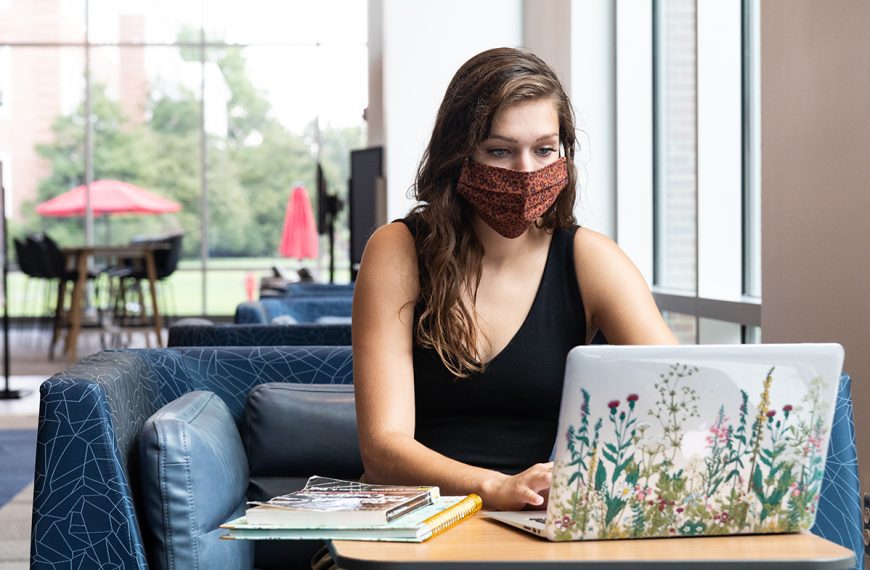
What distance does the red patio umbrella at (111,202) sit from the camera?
1206 cm

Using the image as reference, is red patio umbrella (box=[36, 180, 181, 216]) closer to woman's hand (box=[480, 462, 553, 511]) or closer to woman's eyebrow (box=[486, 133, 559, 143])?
woman's eyebrow (box=[486, 133, 559, 143])

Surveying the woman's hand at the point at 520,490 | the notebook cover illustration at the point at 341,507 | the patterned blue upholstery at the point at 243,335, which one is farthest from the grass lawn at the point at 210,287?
the notebook cover illustration at the point at 341,507

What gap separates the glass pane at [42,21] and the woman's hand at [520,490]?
1261 centimetres

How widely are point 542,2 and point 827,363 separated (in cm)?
498

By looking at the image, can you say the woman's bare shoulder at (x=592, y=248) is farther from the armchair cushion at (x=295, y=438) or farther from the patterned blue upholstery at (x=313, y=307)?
the patterned blue upholstery at (x=313, y=307)

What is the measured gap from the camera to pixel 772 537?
1.15m

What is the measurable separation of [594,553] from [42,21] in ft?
43.0

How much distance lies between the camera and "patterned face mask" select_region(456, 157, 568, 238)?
1.62 m

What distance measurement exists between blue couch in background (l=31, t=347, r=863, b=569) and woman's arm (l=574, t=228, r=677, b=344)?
0.39 metres

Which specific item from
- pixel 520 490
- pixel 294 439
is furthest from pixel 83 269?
pixel 520 490

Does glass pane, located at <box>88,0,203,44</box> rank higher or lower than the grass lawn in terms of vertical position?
higher

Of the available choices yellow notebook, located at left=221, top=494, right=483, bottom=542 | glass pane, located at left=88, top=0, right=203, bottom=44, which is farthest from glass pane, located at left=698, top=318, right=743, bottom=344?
glass pane, located at left=88, top=0, right=203, bottom=44

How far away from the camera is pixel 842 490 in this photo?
184cm

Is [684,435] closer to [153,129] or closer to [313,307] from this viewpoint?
[313,307]
